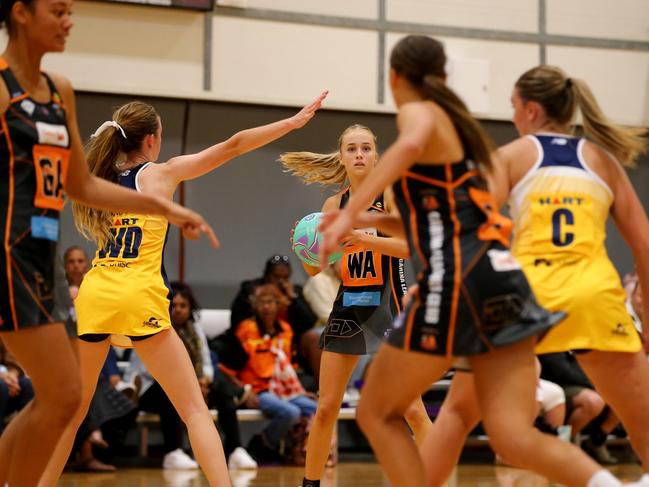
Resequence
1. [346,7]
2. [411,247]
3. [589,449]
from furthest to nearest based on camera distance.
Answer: [346,7] < [589,449] < [411,247]

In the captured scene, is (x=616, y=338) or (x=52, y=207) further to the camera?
(x=616, y=338)

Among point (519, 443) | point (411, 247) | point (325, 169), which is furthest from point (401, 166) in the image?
point (325, 169)

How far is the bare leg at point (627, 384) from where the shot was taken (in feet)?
12.2

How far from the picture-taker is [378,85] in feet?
35.4

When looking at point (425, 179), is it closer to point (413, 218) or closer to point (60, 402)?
point (413, 218)

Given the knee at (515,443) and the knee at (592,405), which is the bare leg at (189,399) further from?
the knee at (592,405)

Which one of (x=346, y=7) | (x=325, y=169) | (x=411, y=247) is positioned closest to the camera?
(x=411, y=247)

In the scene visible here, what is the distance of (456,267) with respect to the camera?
10.8 feet

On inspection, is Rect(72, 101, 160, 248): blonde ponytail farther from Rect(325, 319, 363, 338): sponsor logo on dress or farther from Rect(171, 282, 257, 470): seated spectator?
Rect(171, 282, 257, 470): seated spectator

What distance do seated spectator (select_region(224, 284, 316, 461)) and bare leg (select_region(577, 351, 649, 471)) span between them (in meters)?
5.12

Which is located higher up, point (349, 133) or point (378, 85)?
point (378, 85)

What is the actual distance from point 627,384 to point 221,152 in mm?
2417

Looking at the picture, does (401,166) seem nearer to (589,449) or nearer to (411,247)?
(411,247)

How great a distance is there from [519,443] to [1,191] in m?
1.90
